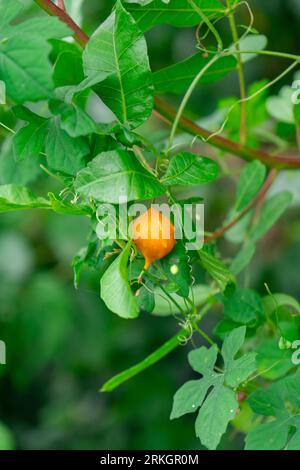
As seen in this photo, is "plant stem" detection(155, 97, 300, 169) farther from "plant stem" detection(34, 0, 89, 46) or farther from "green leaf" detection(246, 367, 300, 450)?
→ "green leaf" detection(246, 367, 300, 450)

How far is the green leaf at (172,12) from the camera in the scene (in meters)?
0.60

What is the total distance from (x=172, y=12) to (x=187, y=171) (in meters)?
0.15

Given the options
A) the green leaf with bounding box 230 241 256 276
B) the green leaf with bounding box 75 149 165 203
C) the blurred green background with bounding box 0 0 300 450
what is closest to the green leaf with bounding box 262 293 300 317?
the green leaf with bounding box 230 241 256 276

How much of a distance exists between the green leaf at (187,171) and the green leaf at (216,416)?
0.47 feet

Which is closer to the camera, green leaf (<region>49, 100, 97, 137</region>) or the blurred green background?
green leaf (<region>49, 100, 97, 137</region>)

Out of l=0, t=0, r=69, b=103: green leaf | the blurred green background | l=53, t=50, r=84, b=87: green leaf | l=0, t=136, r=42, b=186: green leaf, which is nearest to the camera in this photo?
l=0, t=0, r=69, b=103: green leaf

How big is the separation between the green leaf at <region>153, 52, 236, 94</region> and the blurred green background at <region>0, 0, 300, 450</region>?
63 centimetres

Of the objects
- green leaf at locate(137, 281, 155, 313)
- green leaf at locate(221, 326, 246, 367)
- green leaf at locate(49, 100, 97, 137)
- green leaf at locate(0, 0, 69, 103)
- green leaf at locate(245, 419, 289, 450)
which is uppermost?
green leaf at locate(0, 0, 69, 103)

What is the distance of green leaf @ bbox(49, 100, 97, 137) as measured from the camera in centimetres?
51

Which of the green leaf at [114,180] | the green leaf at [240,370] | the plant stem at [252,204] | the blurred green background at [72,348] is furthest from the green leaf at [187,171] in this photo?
the blurred green background at [72,348]

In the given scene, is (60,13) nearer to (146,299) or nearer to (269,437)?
(146,299)

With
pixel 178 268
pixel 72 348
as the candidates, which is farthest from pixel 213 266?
pixel 72 348

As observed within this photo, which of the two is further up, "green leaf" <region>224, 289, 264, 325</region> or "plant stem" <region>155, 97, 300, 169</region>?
"plant stem" <region>155, 97, 300, 169</region>

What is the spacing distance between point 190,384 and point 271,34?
1341 mm
